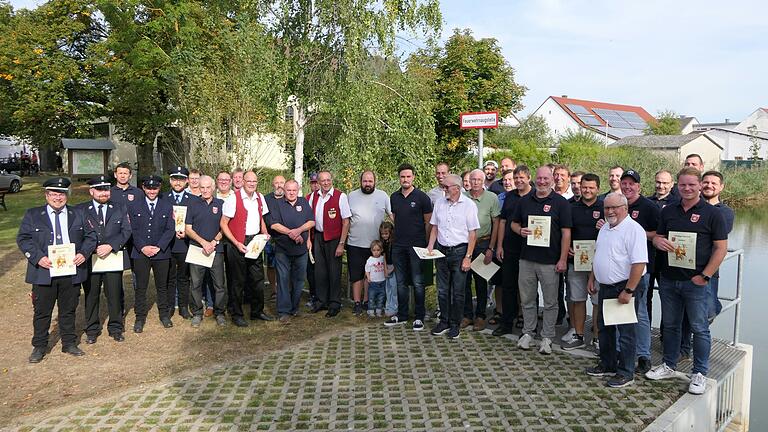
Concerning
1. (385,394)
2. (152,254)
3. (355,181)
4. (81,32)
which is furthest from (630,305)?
(81,32)

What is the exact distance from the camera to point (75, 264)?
5805mm

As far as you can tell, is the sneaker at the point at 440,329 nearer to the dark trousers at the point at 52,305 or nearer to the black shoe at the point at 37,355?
the dark trousers at the point at 52,305

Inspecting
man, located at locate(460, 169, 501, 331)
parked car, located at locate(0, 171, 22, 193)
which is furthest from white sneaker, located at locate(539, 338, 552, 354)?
parked car, located at locate(0, 171, 22, 193)

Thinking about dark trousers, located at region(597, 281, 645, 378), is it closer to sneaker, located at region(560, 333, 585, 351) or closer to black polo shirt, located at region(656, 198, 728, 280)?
black polo shirt, located at region(656, 198, 728, 280)

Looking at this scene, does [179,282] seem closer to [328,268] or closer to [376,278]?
[328,268]

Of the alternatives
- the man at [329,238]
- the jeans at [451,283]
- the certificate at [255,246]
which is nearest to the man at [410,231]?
the jeans at [451,283]

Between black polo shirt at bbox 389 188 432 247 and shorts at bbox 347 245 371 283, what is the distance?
2.04 ft

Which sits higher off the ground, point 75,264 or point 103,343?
point 75,264

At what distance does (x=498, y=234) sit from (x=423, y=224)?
923 millimetres

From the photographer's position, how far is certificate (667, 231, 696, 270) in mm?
4816

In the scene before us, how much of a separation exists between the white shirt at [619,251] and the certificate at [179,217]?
15.5 feet

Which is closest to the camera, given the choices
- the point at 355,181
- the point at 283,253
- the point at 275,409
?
the point at 275,409

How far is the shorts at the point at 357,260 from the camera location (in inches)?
291

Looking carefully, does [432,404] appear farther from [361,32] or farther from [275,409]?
[361,32]
